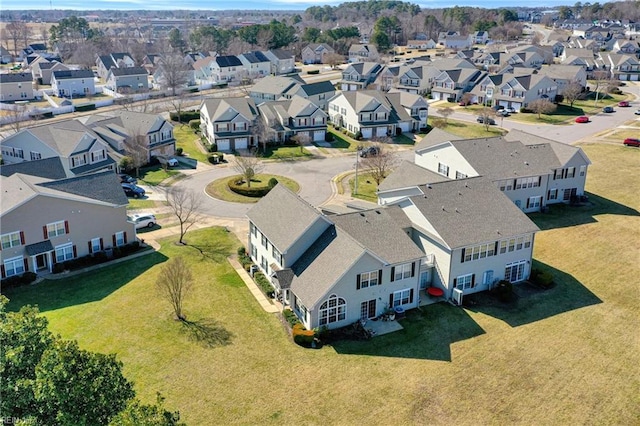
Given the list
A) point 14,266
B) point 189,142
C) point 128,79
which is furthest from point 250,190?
point 128,79

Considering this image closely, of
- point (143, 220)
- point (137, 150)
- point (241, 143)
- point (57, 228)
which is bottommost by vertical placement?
point (143, 220)

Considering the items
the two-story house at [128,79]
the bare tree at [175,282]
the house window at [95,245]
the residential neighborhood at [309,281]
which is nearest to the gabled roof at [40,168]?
the residential neighborhood at [309,281]

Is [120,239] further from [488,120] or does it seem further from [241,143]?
[488,120]

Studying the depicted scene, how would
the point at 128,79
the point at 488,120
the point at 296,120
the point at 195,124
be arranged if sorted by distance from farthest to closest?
the point at 128,79 < the point at 488,120 < the point at 195,124 < the point at 296,120

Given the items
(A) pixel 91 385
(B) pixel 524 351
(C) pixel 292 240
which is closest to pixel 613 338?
(B) pixel 524 351

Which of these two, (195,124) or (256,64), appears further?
(256,64)

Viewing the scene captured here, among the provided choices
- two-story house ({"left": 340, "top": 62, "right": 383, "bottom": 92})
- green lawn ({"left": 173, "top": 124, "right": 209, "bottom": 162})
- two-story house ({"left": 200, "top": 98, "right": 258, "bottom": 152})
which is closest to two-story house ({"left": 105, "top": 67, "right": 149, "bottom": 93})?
green lawn ({"left": 173, "top": 124, "right": 209, "bottom": 162})

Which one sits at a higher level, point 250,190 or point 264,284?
point 250,190
